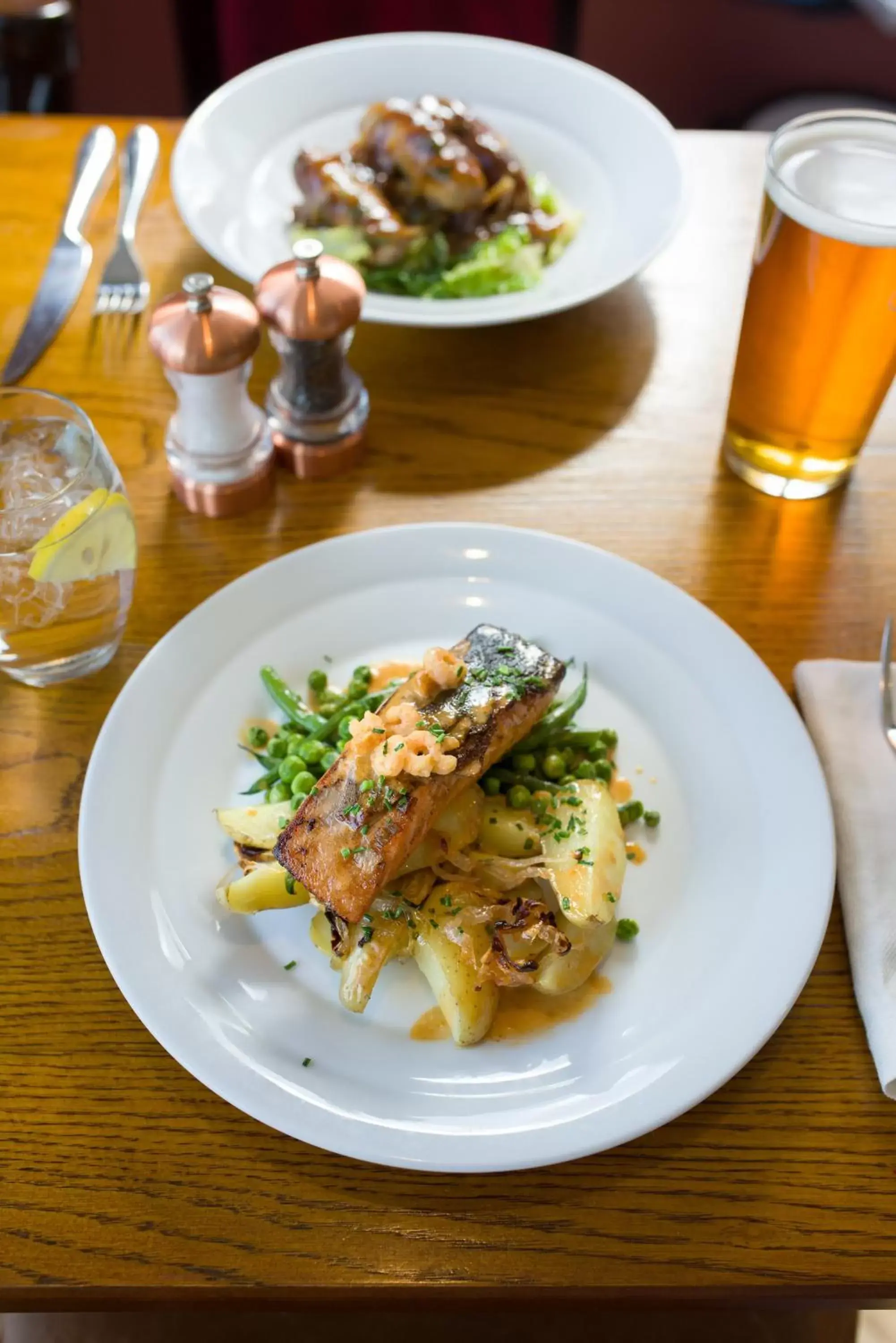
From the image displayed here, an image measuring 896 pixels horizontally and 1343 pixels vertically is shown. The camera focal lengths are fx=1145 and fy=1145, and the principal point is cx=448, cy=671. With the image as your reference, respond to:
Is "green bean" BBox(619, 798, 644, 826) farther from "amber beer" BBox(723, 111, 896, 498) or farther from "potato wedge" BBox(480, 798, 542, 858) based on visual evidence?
"amber beer" BBox(723, 111, 896, 498)

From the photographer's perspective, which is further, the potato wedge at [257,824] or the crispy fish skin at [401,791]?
the potato wedge at [257,824]

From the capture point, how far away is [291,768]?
199 cm

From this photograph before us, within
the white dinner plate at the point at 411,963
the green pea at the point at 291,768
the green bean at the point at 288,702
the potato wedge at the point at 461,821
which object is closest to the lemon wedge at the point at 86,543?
the white dinner plate at the point at 411,963

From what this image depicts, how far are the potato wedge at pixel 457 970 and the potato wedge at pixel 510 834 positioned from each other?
143mm

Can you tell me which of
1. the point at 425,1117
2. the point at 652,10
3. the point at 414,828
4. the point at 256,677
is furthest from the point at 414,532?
the point at 652,10

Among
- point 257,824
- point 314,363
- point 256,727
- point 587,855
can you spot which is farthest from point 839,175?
point 257,824

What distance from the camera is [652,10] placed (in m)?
5.53

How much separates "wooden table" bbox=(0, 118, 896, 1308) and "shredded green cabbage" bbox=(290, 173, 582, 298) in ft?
0.41

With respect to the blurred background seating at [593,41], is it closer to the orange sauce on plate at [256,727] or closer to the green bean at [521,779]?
the orange sauce on plate at [256,727]

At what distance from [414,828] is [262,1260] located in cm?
64

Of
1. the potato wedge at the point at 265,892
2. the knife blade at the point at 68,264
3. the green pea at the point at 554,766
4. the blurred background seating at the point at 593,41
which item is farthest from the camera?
the blurred background seating at the point at 593,41

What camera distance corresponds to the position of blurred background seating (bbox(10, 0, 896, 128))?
5328 millimetres

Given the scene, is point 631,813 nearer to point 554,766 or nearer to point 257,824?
point 554,766

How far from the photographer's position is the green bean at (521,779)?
6.72ft
